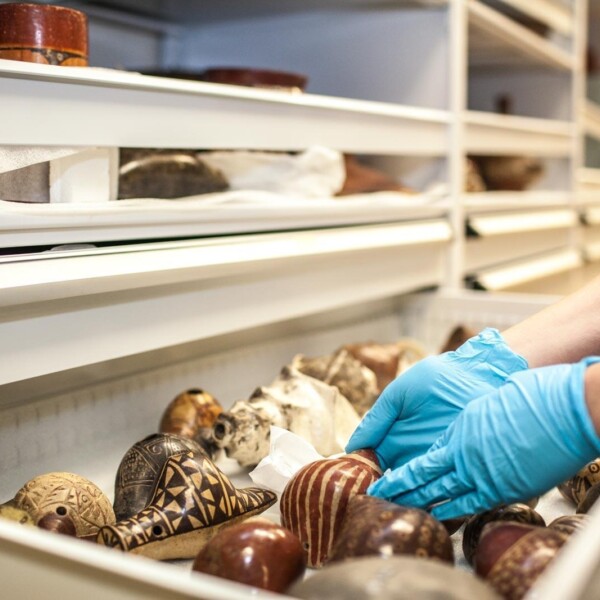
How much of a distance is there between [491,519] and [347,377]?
0.53 m

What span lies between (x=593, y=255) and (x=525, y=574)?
2.56m

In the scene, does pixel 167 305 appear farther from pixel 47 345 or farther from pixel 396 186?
pixel 396 186

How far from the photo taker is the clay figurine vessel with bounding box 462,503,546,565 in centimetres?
84

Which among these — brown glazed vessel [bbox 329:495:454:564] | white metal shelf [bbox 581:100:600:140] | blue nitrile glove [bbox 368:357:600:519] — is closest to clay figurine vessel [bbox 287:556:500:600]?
brown glazed vessel [bbox 329:495:454:564]

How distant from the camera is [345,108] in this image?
150cm

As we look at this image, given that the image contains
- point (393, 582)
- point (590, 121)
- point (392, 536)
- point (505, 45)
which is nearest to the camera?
point (393, 582)

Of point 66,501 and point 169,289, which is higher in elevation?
point 169,289

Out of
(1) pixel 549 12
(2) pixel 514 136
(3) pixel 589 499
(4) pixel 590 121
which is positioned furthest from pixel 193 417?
(4) pixel 590 121

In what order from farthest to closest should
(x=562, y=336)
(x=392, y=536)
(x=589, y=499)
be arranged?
1. (x=562, y=336)
2. (x=589, y=499)
3. (x=392, y=536)

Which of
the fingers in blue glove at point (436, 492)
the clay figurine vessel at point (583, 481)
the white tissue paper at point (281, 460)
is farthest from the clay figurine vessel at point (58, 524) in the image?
the clay figurine vessel at point (583, 481)

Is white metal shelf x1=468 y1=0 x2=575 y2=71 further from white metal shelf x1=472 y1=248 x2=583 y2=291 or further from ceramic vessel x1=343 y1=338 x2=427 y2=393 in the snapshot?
ceramic vessel x1=343 y1=338 x2=427 y2=393

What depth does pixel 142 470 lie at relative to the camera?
96 centimetres

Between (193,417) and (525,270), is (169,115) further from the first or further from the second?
(525,270)

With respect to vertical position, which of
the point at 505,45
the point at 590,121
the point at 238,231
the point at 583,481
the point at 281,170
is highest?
the point at 505,45
